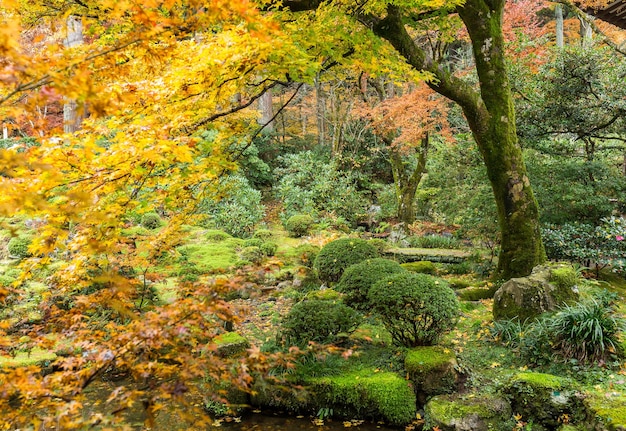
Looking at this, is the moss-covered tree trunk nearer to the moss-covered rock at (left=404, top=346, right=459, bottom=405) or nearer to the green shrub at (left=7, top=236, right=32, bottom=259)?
the moss-covered rock at (left=404, top=346, right=459, bottom=405)

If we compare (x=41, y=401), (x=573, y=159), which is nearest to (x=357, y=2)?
(x=41, y=401)

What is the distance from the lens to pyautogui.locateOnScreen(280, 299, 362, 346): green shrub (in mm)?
4863

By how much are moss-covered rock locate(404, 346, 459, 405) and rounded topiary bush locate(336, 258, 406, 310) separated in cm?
148

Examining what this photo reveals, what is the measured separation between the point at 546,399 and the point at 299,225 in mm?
8879

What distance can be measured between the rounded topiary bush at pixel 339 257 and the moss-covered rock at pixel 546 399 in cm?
387

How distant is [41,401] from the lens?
2.34 metres

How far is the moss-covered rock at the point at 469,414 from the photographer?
12.8 feet

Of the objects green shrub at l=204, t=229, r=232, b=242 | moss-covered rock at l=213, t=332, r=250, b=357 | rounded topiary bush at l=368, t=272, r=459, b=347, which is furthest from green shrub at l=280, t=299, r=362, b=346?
green shrub at l=204, t=229, r=232, b=242

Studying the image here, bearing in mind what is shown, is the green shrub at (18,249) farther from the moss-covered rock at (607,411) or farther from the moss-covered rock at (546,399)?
the moss-covered rock at (607,411)

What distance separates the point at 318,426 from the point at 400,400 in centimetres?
89

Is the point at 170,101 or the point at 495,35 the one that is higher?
the point at 495,35

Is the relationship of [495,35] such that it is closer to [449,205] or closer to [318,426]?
[449,205]

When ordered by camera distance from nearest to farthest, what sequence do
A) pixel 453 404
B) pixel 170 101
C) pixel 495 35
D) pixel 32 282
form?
pixel 170 101 < pixel 453 404 < pixel 495 35 < pixel 32 282

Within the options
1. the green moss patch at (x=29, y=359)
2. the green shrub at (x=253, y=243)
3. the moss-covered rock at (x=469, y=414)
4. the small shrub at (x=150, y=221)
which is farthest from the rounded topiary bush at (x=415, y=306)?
the small shrub at (x=150, y=221)
